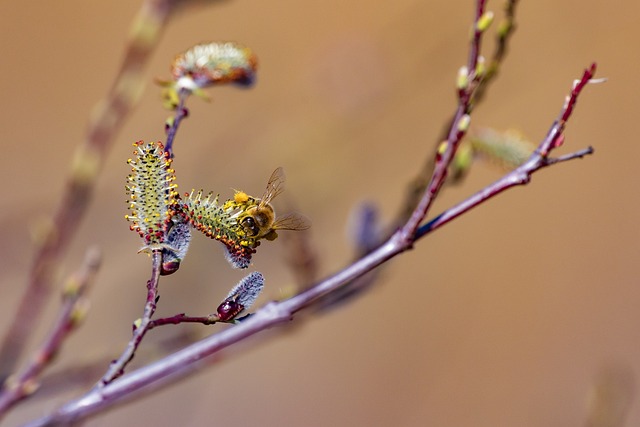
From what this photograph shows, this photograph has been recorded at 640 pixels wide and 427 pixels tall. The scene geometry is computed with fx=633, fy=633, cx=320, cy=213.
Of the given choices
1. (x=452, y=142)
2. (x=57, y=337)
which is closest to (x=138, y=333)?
(x=57, y=337)

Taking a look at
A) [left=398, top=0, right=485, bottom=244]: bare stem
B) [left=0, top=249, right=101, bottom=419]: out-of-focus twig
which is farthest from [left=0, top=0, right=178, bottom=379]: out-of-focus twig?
[left=398, top=0, right=485, bottom=244]: bare stem

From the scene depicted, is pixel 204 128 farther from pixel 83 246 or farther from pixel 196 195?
pixel 196 195

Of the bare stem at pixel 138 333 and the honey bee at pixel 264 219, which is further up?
the honey bee at pixel 264 219

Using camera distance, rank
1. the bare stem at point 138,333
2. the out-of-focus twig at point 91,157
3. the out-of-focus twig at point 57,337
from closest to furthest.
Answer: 1. the bare stem at point 138,333
2. the out-of-focus twig at point 57,337
3. the out-of-focus twig at point 91,157

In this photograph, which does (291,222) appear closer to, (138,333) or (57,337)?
(138,333)

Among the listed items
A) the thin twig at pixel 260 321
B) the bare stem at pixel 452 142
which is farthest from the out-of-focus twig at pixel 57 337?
the bare stem at pixel 452 142

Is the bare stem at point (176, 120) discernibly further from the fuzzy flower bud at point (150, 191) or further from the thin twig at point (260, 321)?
the thin twig at point (260, 321)

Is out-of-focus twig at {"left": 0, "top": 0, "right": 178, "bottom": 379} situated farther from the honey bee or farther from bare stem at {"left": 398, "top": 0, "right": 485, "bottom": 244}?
bare stem at {"left": 398, "top": 0, "right": 485, "bottom": 244}
